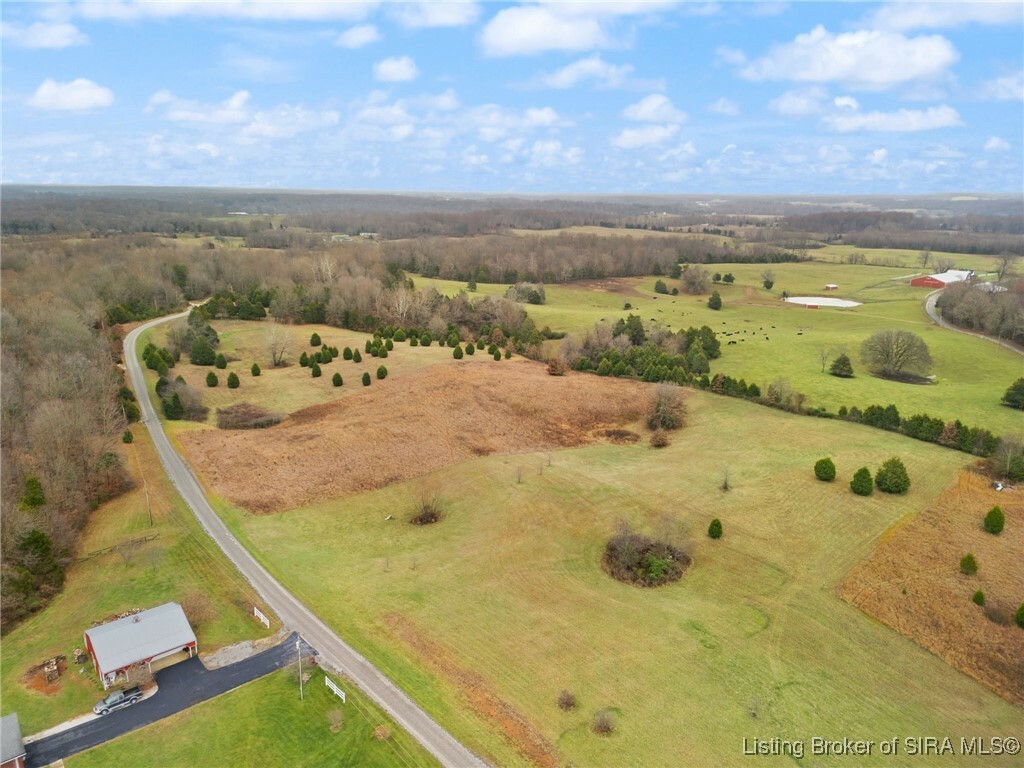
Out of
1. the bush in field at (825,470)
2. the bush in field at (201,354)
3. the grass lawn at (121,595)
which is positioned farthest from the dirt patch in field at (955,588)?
the bush in field at (201,354)

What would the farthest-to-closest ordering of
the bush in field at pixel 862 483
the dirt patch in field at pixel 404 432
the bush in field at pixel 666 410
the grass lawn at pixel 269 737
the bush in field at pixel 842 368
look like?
the bush in field at pixel 842 368 → the bush in field at pixel 666 410 → the dirt patch in field at pixel 404 432 → the bush in field at pixel 862 483 → the grass lawn at pixel 269 737

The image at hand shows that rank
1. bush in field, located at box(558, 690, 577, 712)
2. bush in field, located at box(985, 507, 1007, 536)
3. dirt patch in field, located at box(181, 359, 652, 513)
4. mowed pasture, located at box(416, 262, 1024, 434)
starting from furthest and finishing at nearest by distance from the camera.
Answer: mowed pasture, located at box(416, 262, 1024, 434), dirt patch in field, located at box(181, 359, 652, 513), bush in field, located at box(985, 507, 1007, 536), bush in field, located at box(558, 690, 577, 712)

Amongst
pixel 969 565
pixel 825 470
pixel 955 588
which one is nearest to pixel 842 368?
pixel 825 470

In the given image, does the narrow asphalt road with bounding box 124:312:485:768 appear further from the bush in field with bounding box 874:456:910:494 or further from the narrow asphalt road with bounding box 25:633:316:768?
the bush in field with bounding box 874:456:910:494

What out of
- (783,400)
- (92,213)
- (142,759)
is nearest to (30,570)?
(142,759)

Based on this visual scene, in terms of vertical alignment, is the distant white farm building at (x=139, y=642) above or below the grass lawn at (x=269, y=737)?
above

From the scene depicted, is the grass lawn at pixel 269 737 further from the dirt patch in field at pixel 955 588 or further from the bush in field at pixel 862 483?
the bush in field at pixel 862 483

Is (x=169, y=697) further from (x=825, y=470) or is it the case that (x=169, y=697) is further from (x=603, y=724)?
(x=825, y=470)

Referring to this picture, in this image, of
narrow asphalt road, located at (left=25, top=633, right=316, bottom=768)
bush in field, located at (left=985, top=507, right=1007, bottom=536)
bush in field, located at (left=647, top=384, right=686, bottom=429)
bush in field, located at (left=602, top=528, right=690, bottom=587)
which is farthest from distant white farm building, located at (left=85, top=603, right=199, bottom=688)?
bush in field, located at (left=985, top=507, right=1007, bottom=536)
